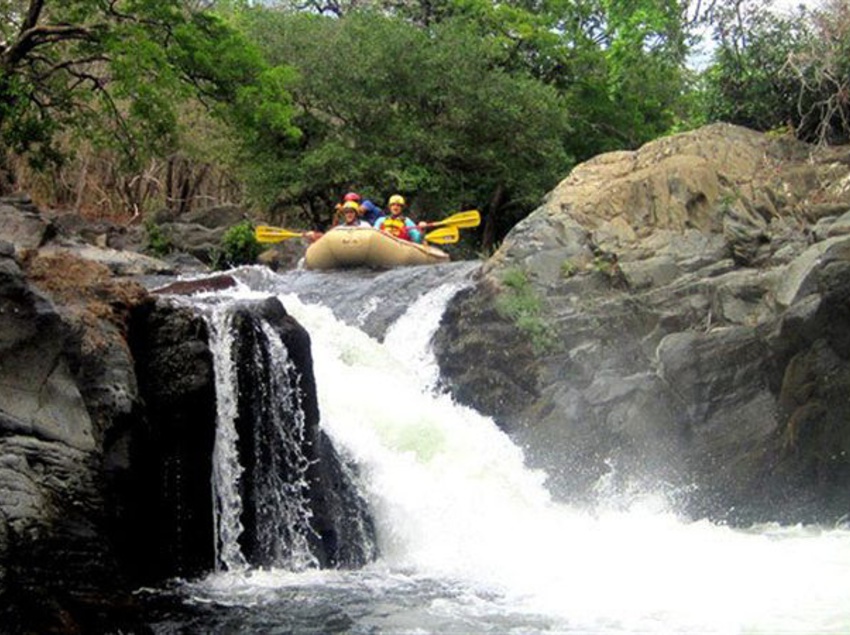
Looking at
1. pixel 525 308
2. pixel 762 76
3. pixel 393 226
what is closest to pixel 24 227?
pixel 393 226

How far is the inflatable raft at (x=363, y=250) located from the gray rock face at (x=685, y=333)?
3.11 meters

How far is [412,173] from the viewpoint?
23344mm

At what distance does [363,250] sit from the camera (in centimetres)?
1744

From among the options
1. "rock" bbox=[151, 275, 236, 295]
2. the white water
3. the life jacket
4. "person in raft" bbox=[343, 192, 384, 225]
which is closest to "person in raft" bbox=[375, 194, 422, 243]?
the life jacket

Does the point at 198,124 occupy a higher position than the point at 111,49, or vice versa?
the point at 198,124

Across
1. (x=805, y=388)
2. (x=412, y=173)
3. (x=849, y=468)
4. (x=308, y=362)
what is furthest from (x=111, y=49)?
(x=412, y=173)

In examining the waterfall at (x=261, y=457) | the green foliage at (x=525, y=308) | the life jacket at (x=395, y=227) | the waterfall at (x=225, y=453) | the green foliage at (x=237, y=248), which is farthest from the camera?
the green foliage at (x=237, y=248)

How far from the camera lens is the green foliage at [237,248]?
22.0 meters

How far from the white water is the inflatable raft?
306 centimetres

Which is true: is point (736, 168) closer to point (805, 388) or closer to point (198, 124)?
point (805, 388)

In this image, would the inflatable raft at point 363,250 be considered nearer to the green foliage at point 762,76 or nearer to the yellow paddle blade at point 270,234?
the yellow paddle blade at point 270,234

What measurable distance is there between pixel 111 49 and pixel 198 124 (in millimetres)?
14513

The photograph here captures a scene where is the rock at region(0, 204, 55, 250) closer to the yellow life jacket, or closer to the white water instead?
the white water

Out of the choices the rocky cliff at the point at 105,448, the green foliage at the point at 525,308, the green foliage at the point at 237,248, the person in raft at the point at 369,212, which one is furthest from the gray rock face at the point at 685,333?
the green foliage at the point at 237,248
